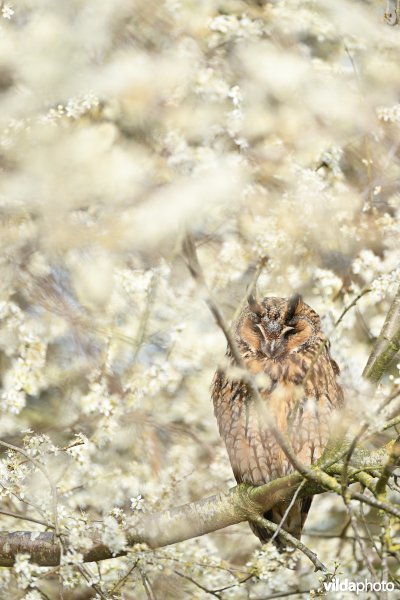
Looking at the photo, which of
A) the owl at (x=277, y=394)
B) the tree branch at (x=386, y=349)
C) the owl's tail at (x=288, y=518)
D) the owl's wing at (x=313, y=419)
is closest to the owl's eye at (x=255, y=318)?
the owl at (x=277, y=394)

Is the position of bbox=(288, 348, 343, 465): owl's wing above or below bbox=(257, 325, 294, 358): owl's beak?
below

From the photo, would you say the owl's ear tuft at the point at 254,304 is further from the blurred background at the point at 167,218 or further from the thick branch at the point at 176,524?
the thick branch at the point at 176,524

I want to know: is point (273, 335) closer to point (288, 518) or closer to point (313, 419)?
point (313, 419)

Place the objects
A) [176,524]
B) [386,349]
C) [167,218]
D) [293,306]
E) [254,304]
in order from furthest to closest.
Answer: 1. [167,218]
2. [293,306]
3. [254,304]
4. [176,524]
5. [386,349]

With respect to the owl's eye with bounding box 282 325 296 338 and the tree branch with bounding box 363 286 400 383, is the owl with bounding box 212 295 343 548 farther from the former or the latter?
the tree branch with bounding box 363 286 400 383

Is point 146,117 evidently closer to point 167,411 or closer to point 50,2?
point 50,2

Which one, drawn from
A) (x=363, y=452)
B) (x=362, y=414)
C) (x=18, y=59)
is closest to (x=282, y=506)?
(x=363, y=452)

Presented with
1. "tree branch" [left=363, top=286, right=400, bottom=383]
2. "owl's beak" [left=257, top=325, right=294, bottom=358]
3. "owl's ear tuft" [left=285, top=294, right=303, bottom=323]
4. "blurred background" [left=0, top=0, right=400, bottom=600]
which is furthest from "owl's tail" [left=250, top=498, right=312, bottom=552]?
"tree branch" [left=363, top=286, right=400, bottom=383]

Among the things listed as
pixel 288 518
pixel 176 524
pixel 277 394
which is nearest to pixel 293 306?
pixel 277 394
